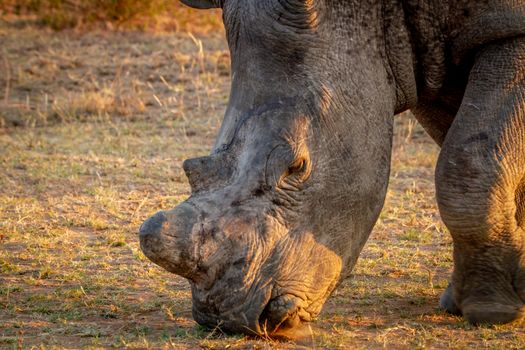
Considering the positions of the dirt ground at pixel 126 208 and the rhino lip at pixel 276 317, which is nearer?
the rhino lip at pixel 276 317

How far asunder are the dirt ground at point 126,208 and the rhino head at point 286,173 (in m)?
0.26

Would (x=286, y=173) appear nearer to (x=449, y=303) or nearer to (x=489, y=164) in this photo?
(x=489, y=164)

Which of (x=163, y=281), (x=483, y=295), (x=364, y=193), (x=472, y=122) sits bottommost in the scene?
(x=163, y=281)

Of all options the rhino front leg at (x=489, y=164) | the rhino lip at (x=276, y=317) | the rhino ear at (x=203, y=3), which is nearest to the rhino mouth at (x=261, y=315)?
the rhino lip at (x=276, y=317)

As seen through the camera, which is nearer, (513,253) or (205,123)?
(513,253)

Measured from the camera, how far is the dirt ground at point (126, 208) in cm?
464

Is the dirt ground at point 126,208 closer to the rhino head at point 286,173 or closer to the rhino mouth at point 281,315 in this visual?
the rhino mouth at point 281,315

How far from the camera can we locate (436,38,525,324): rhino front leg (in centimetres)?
437

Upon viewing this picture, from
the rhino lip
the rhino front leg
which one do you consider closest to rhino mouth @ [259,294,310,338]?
the rhino lip

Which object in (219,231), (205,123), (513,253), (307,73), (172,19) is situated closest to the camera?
(219,231)

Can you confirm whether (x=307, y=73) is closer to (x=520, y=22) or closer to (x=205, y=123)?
(x=520, y=22)

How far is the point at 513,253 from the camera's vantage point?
4.53m

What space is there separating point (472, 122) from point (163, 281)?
6.55 feet

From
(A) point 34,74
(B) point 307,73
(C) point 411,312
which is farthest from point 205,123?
(B) point 307,73
